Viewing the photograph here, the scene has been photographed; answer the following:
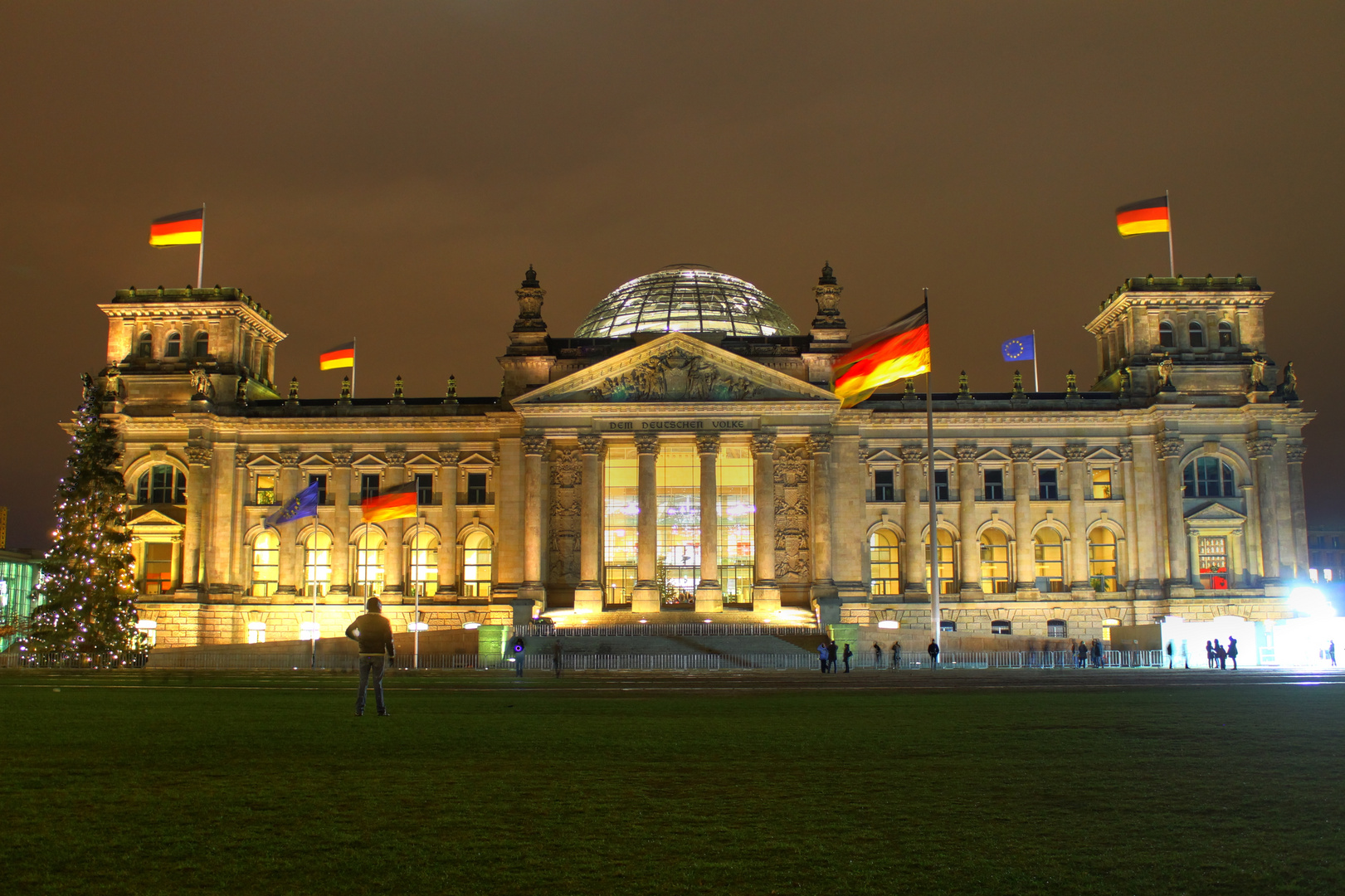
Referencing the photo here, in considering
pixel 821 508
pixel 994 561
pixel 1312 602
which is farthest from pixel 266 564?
pixel 1312 602

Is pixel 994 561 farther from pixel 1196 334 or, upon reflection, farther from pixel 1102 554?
pixel 1196 334

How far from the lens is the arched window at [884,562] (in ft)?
243

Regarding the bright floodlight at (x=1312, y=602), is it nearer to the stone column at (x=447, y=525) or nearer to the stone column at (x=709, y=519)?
the stone column at (x=709, y=519)

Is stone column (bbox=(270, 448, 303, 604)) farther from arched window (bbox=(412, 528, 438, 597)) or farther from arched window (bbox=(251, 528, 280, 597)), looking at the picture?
arched window (bbox=(412, 528, 438, 597))

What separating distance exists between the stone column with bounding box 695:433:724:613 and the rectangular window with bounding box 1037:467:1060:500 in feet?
73.0

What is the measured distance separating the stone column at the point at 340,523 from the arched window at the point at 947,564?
124 ft

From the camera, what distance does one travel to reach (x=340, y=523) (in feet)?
247

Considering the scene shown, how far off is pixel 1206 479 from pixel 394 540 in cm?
5251

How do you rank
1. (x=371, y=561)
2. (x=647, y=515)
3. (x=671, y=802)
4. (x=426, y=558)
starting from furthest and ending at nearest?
(x=426, y=558) → (x=371, y=561) → (x=647, y=515) → (x=671, y=802)

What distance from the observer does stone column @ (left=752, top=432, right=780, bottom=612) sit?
2623 inches

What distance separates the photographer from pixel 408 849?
916 cm

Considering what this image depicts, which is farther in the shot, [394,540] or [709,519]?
[394,540]

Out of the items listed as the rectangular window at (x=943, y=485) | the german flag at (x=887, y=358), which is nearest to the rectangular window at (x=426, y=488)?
the german flag at (x=887, y=358)

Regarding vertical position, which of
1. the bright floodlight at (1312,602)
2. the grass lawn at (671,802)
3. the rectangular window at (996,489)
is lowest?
the grass lawn at (671,802)
